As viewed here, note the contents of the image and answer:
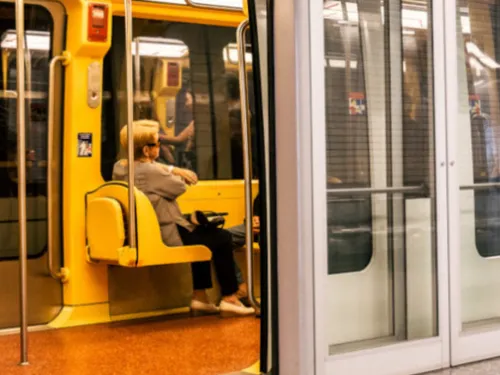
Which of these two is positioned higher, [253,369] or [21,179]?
[21,179]

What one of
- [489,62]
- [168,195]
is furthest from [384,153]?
[168,195]

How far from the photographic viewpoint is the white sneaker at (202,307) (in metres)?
5.85

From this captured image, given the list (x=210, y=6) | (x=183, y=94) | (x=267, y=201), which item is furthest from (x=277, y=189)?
(x=210, y=6)

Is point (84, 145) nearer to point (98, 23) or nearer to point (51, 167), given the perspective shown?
point (51, 167)

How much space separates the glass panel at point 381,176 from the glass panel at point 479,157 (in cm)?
34

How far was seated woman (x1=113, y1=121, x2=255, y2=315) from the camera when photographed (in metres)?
5.61

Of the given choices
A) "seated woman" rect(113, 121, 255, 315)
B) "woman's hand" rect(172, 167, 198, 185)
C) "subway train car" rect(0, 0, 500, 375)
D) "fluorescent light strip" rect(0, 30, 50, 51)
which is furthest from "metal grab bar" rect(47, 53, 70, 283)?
"woman's hand" rect(172, 167, 198, 185)

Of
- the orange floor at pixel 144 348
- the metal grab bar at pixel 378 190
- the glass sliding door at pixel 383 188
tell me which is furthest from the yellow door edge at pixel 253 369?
the metal grab bar at pixel 378 190

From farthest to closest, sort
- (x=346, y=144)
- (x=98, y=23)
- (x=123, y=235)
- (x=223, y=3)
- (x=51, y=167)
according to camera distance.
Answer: (x=223, y=3) < (x=98, y=23) < (x=51, y=167) < (x=123, y=235) < (x=346, y=144)

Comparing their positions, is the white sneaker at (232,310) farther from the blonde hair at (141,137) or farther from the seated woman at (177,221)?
the blonde hair at (141,137)

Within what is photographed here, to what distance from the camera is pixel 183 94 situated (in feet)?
20.4

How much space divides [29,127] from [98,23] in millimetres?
835

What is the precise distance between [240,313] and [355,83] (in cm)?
246

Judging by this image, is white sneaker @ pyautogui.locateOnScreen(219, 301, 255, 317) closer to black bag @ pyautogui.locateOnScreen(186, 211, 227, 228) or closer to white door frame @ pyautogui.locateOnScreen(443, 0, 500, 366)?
black bag @ pyautogui.locateOnScreen(186, 211, 227, 228)
